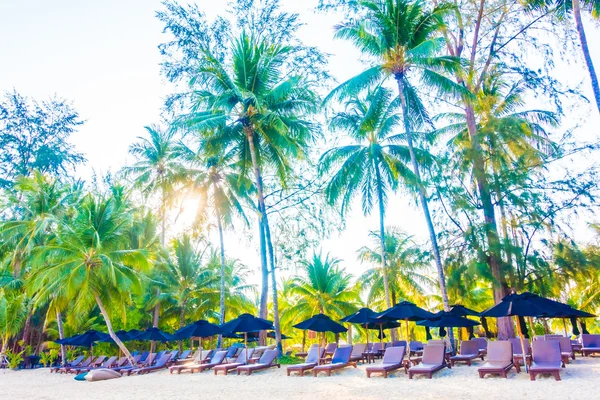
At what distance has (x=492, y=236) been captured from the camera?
1759 cm

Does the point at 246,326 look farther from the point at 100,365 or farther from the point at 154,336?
the point at 100,365

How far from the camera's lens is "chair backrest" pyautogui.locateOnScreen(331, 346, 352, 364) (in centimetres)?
1449

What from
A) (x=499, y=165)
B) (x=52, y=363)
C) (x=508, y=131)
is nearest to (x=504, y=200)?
(x=499, y=165)

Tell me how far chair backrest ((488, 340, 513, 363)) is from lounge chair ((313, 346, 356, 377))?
175 inches

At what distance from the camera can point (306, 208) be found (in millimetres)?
24500

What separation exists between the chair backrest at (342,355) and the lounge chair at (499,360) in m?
4.36

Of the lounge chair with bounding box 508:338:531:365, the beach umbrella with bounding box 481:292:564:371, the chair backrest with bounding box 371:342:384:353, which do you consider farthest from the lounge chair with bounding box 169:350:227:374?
the lounge chair with bounding box 508:338:531:365

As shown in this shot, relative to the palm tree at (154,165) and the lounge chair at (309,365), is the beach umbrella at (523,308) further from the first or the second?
the palm tree at (154,165)

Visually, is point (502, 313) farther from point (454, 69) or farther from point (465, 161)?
point (454, 69)

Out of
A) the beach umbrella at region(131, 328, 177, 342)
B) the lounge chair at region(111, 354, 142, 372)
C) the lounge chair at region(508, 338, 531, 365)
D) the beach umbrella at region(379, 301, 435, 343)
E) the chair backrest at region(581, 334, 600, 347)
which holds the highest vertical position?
the beach umbrella at region(379, 301, 435, 343)

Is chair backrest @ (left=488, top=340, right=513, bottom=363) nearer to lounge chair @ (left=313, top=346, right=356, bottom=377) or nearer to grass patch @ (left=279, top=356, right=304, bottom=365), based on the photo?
lounge chair @ (left=313, top=346, right=356, bottom=377)

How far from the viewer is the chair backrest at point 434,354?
12.5 metres

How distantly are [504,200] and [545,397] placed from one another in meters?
11.0

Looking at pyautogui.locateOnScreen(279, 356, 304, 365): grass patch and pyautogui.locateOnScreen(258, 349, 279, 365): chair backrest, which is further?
pyautogui.locateOnScreen(279, 356, 304, 365): grass patch
